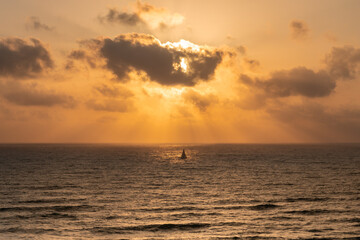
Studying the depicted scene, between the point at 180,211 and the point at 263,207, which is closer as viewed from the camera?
the point at 180,211

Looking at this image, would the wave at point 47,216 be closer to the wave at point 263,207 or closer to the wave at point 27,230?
the wave at point 27,230

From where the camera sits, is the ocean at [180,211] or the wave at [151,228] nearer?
the ocean at [180,211]

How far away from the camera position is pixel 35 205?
4756 cm

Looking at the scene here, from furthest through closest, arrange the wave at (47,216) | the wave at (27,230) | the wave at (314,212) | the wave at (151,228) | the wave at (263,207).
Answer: the wave at (263,207)
the wave at (314,212)
the wave at (47,216)
the wave at (151,228)
the wave at (27,230)

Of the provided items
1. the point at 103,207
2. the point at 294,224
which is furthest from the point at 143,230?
the point at 294,224

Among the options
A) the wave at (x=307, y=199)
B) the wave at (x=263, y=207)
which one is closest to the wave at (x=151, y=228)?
the wave at (x=263, y=207)

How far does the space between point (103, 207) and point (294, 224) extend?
80.3ft

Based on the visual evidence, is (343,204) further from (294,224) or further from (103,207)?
(103,207)

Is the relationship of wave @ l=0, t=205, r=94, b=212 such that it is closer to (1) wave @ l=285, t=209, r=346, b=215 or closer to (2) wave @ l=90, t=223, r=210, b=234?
(2) wave @ l=90, t=223, r=210, b=234

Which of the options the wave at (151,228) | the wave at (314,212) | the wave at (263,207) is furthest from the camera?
the wave at (263,207)

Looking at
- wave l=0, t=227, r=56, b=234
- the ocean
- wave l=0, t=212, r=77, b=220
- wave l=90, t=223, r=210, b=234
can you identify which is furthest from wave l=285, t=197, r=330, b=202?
wave l=0, t=227, r=56, b=234

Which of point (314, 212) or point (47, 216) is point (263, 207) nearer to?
point (314, 212)

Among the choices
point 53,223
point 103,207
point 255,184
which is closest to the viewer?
point 53,223

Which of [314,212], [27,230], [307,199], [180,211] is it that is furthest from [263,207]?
[27,230]
